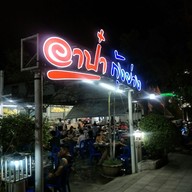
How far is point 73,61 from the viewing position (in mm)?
6617

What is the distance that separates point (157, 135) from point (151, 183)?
3.04 metres

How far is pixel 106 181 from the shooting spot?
9.70m

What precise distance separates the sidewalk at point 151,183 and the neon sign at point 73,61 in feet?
10.6

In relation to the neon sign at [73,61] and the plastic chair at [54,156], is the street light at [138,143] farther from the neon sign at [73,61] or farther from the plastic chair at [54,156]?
the plastic chair at [54,156]

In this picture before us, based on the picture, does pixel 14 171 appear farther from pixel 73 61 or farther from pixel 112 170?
pixel 112 170

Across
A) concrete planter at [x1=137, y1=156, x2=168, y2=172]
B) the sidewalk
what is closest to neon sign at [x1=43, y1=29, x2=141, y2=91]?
the sidewalk

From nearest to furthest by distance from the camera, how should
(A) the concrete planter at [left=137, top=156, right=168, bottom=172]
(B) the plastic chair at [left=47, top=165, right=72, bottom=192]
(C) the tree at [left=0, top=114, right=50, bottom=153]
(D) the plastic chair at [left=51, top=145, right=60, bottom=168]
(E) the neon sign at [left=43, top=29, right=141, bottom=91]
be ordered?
(C) the tree at [left=0, top=114, right=50, bottom=153] < (E) the neon sign at [left=43, top=29, right=141, bottom=91] < (B) the plastic chair at [left=47, top=165, right=72, bottom=192] < (D) the plastic chair at [left=51, top=145, right=60, bottom=168] < (A) the concrete planter at [left=137, top=156, right=168, bottom=172]

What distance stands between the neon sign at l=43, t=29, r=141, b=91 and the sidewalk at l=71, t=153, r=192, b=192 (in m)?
3.22

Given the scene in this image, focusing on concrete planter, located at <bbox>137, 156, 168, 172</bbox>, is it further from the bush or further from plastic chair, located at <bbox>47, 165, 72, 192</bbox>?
plastic chair, located at <bbox>47, 165, 72, 192</bbox>

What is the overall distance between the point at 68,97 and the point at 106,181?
355 inches

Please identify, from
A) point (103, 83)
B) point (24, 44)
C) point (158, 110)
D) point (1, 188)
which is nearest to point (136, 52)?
point (158, 110)

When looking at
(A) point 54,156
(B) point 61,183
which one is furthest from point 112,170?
(B) point 61,183

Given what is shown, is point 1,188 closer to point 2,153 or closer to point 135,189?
point 2,153

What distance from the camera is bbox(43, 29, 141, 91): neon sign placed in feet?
19.3
